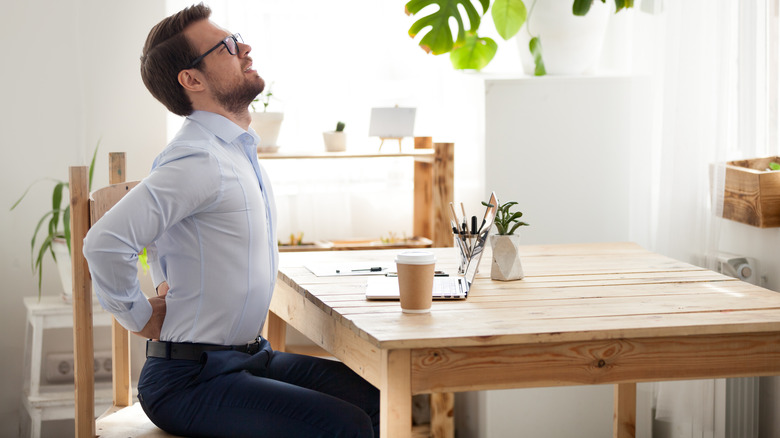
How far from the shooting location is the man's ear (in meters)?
1.86

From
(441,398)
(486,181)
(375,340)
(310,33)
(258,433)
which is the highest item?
(310,33)

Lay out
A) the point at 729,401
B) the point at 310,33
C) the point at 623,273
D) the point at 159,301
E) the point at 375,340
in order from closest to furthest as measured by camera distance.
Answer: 1. the point at 375,340
2. the point at 159,301
3. the point at 623,273
4. the point at 729,401
5. the point at 310,33

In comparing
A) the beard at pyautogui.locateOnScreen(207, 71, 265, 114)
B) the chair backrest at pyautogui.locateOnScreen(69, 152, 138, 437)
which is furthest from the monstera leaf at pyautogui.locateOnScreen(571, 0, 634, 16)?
the chair backrest at pyautogui.locateOnScreen(69, 152, 138, 437)

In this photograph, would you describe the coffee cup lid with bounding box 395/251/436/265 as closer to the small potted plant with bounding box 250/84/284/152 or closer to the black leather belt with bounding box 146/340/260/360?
the black leather belt with bounding box 146/340/260/360

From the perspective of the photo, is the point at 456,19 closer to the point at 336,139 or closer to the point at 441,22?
the point at 441,22

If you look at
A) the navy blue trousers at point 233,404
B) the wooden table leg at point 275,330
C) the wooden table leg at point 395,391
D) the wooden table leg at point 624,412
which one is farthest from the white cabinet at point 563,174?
the wooden table leg at point 395,391

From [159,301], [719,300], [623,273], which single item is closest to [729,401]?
[623,273]

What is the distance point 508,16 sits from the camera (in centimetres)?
288

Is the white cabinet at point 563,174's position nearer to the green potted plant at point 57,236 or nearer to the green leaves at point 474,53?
the green leaves at point 474,53

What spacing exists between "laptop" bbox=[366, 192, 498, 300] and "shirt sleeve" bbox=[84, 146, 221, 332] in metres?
0.40

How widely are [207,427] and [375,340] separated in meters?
0.41

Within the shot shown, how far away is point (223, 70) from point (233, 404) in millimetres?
672

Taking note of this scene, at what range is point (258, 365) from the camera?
Result: 1.87 metres

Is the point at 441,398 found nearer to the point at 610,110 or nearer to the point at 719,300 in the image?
the point at 610,110
